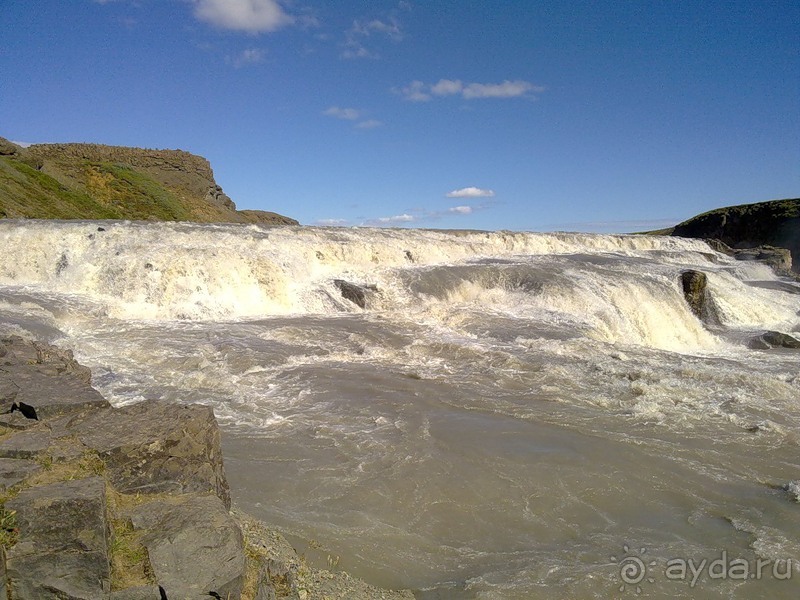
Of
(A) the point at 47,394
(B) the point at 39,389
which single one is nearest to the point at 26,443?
(A) the point at 47,394

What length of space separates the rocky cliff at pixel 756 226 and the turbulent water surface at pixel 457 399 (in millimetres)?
35266

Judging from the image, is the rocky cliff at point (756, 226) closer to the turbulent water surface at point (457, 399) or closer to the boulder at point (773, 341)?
the turbulent water surface at point (457, 399)

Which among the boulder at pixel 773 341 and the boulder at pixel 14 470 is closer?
the boulder at pixel 14 470

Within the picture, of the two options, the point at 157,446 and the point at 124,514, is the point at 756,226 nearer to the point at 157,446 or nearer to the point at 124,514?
the point at 157,446

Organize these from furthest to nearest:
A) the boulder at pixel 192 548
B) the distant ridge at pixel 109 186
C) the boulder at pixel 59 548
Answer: the distant ridge at pixel 109 186 < the boulder at pixel 192 548 < the boulder at pixel 59 548

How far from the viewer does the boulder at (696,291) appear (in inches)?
731

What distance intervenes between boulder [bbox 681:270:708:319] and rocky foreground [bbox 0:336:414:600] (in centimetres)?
1792

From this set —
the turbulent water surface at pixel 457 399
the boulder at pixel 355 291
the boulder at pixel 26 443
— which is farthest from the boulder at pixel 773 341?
the boulder at pixel 26 443

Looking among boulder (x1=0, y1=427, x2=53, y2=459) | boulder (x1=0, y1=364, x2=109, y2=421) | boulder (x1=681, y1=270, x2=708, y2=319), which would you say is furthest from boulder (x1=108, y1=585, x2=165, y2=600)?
boulder (x1=681, y1=270, x2=708, y2=319)

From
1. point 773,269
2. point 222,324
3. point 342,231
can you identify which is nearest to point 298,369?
point 222,324

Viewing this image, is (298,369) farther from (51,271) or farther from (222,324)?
(51,271)

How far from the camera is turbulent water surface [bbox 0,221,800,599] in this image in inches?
178

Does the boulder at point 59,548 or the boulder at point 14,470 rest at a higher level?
the boulder at point 14,470

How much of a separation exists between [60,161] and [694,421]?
46.2 meters
